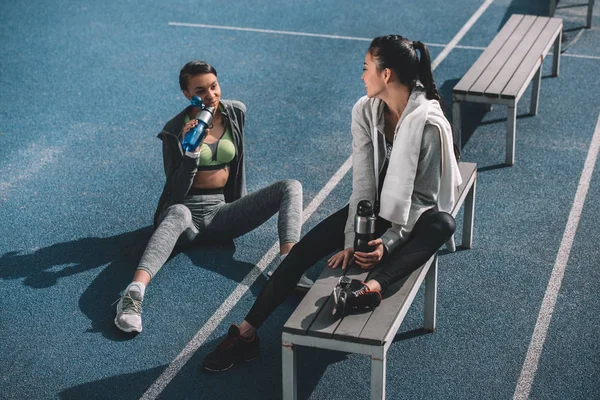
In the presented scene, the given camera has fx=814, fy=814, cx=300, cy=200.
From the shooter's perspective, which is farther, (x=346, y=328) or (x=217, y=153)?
(x=217, y=153)

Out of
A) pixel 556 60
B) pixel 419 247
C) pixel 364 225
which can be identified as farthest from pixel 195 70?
pixel 556 60

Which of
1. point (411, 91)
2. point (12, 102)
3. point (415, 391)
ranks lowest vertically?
point (415, 391)

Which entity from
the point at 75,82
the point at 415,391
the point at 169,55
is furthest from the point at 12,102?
the point at 415,391

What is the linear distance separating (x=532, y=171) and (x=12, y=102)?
495 cm

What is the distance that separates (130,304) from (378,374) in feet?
5.64

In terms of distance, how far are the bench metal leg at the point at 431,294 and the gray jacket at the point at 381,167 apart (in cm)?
38

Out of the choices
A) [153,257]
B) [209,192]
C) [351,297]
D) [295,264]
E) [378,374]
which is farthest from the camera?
[209,192]

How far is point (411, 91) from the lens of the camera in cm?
425

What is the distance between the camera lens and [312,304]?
3914 mm

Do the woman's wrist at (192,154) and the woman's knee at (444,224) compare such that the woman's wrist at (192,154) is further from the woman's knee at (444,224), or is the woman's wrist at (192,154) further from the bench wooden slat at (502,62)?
the bench wooden slat at (502,62)

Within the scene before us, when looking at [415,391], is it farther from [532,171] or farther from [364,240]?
[532,171]

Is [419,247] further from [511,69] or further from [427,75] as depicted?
[511,69]

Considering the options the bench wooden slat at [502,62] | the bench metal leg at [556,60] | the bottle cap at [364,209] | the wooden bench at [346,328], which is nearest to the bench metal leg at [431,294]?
the wooden bench at [346,328]

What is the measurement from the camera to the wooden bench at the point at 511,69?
639cm
